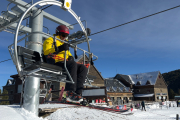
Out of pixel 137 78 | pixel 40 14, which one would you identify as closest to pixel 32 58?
pixel 40 14

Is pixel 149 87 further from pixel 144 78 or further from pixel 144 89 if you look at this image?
pixel 144 78

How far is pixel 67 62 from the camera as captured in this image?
4.31 meters

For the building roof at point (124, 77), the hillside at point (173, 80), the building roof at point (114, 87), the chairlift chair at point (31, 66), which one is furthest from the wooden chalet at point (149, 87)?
the hillside at point (173, 80)

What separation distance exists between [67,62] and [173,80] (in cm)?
11687

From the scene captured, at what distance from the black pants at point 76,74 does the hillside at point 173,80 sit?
10577 cm

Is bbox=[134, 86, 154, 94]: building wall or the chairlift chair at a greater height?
the chairlift chair

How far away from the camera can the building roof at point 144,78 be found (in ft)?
144

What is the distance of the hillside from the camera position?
98.5 meters

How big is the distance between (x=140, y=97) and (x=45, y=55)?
42464mm

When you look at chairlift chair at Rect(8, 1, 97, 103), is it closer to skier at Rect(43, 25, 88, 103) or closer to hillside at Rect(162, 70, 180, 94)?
skier at Rect(43, 25, 88, 103)

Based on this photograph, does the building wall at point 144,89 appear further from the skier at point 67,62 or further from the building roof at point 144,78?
the skier at point 67,62

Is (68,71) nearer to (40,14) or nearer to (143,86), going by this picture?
(40,14)

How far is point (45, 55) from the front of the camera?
13.7ft

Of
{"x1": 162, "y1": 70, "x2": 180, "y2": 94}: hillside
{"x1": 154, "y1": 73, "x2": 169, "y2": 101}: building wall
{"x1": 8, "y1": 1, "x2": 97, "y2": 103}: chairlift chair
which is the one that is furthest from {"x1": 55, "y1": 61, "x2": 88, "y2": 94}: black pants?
{"x1": 162, "y1": 70, "x2": 180, "y2": 94}: hillside
